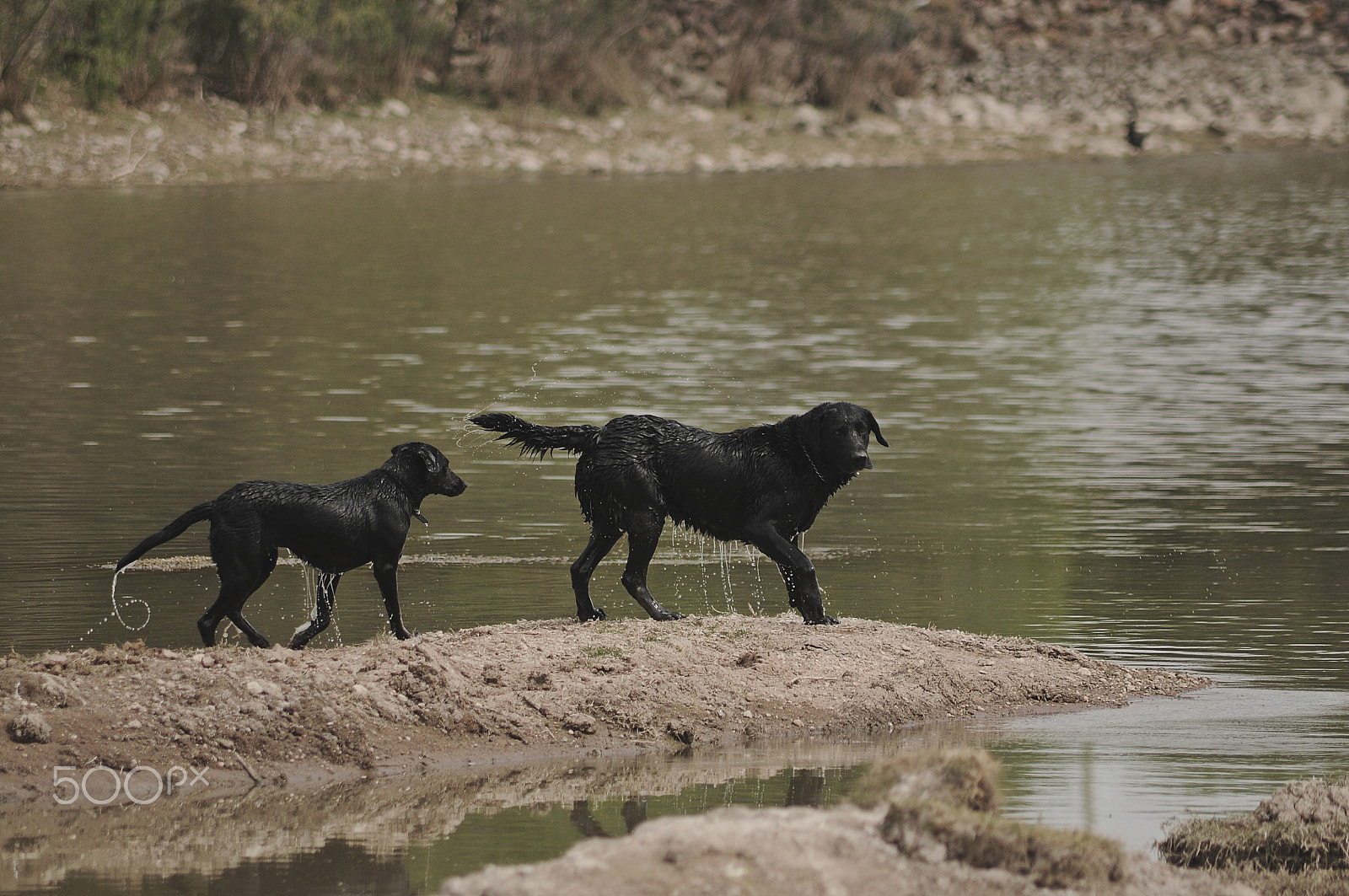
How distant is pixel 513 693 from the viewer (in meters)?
9.48

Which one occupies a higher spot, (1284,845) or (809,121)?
(1284,845)

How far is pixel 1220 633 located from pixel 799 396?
9464 millimetres

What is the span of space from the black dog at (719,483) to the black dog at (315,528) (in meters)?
0.91

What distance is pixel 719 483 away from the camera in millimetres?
10867

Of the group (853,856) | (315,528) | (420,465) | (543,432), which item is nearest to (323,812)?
(315,528)

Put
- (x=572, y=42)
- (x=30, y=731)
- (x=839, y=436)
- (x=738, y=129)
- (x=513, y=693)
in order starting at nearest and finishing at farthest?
(x=30, y=731) < (x=513, y=693) < (x=839, y=436) < (x=572, y=42) < (x=738, y=129)

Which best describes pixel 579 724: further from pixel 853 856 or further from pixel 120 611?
pixel 120 611

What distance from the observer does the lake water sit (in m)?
11.6

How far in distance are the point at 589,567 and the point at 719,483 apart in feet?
2.90

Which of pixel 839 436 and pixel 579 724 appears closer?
pixel 579 724

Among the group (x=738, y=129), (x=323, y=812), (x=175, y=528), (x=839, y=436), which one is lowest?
(x=738, y=129)

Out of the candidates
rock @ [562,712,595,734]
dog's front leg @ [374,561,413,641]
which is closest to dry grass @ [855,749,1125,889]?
rock @ [562,712,595,734]

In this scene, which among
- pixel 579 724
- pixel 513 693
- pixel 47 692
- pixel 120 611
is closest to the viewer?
pixel 47 692

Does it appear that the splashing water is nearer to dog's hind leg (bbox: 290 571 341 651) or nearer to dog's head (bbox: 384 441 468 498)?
dog's hind leg (bbox: 290 571 341 651)
